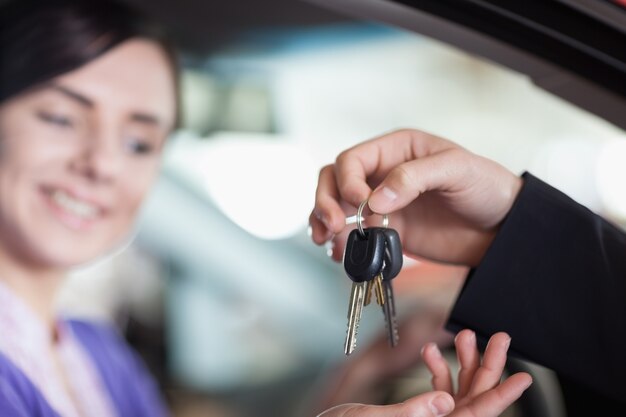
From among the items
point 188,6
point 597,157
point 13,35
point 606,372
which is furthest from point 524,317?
point 597,157

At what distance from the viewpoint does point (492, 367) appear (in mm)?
558

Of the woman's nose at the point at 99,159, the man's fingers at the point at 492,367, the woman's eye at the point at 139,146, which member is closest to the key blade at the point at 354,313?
the man's fingers at the point at 492,367

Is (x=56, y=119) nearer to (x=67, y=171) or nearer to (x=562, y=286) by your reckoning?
(x=67, y=171)

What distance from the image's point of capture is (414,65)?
3764 mm

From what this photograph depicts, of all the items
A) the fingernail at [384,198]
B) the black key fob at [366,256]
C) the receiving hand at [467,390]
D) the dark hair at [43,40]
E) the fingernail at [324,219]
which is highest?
the dark hair at [43,40]

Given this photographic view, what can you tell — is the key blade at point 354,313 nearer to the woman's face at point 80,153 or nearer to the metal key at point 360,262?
the metal key at point 360,262

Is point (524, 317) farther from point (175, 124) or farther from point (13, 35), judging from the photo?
point (175, 124)

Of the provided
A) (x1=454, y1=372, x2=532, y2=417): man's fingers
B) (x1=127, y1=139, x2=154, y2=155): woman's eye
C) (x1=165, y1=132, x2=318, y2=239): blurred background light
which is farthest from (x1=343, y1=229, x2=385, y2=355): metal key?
(x1=165, y1=132, x2=318, y2=239): blurred background light

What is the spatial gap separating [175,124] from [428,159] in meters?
1.92

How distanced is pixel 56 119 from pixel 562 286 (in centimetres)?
155

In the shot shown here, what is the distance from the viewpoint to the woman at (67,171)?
1489 millimetres

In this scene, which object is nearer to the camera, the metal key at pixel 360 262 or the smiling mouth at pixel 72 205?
the metal key at pixel 360 262

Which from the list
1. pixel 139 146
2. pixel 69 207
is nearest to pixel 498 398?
pixel 69 207

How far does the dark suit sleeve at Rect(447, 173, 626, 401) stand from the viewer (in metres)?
0.64
